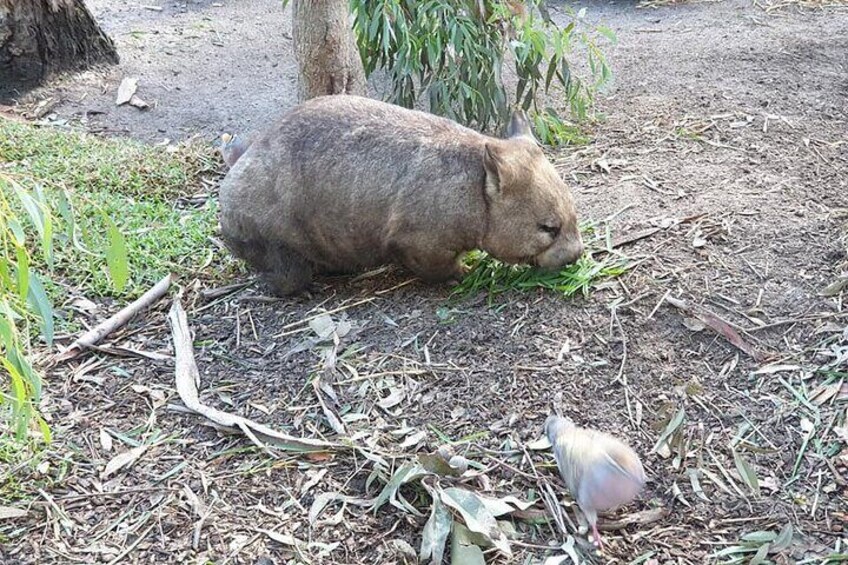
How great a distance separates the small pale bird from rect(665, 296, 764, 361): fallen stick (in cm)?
84

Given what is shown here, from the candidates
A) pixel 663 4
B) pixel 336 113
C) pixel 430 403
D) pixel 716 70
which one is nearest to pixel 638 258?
pixel 430 403

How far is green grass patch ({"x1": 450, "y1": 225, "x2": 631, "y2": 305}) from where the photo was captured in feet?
13.6

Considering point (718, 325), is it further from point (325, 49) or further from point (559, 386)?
point (325, 49)

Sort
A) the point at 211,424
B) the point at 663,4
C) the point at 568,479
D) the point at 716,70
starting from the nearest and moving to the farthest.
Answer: the point at 568,479
the point at 211,424
the point at 716,70
the point at 663,4

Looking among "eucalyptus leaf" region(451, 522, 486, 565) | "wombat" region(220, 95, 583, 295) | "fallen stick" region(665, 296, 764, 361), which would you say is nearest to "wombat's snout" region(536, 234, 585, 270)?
"wombat" region(220, 95, 583, 295)

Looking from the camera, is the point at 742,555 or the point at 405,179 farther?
the point at 405,179

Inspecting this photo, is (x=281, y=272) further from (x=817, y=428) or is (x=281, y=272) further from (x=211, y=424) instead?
(x=817, y=428)

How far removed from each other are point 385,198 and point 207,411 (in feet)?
4.29

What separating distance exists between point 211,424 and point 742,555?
1.98 m

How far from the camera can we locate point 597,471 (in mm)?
2949

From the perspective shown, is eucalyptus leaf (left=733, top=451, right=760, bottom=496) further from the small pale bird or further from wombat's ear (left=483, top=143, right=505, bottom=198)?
wombat's ear (left=483, top=143, right=505, bottom=198)

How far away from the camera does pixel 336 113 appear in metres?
4.51

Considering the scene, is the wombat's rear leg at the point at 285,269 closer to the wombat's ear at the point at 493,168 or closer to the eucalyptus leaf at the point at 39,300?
the wombat's ear at the point at 493,168

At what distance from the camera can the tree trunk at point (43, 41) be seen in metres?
7.19
